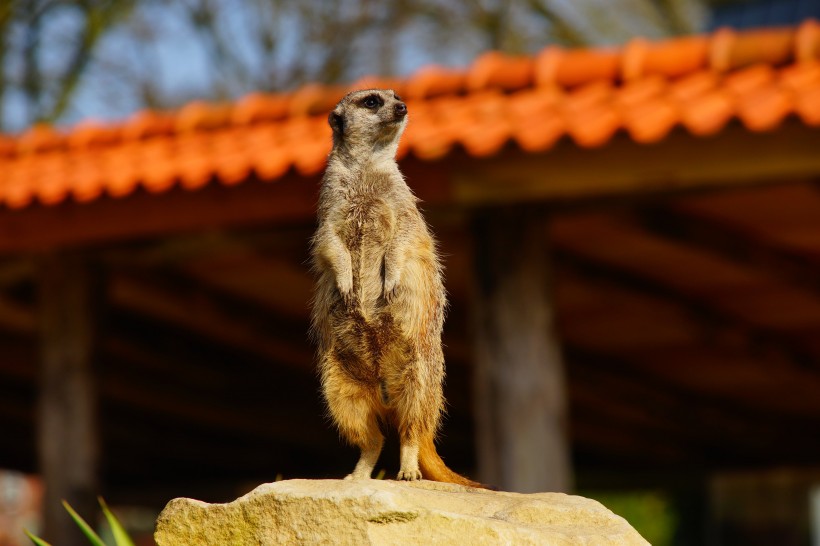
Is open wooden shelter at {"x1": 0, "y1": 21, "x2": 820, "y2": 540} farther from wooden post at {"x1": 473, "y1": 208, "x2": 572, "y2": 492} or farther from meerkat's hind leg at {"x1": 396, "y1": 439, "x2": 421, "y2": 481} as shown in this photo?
meerkat's hind leg at {"x1": 396, "y1": 439, "x2": 421, "y2": 481}

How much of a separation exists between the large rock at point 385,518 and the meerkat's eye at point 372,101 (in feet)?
2.44

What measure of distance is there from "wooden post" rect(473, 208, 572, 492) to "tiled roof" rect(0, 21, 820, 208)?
1.45 ft

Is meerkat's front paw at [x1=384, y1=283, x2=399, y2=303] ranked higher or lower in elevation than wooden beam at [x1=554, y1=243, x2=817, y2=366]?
lower

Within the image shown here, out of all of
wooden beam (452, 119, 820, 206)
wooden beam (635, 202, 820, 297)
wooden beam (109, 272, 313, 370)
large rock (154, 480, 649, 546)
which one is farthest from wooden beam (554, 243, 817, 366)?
large rock (154, 480, 649, 546)

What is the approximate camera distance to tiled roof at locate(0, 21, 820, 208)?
4.48 meters

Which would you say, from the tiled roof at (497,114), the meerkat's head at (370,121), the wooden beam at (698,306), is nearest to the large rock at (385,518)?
the meerkat's head at (370,121)

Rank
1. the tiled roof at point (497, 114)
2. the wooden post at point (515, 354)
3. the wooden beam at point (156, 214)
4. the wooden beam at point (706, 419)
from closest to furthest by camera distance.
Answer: the tiled roof at point (497, 114), the wooden post at point (515, 354), the wooden beam at point (156, 214), the wooden beam at point (706, 419)

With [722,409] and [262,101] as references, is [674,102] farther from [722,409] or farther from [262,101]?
[722,409]

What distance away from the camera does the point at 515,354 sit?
4820 mm

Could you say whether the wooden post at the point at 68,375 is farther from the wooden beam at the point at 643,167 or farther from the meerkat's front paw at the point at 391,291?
the meerkat's front paw at the point at 391,291

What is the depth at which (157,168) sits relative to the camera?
5168mm

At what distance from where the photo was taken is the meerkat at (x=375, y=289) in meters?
2.60

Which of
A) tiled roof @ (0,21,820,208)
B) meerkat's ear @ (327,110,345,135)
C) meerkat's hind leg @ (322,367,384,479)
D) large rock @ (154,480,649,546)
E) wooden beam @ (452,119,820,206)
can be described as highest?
tiled roof @ (0,21,820,208)

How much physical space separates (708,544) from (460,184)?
784 centimetres
